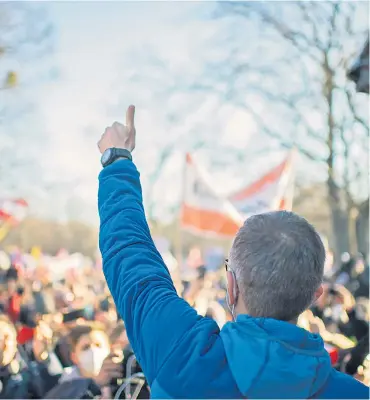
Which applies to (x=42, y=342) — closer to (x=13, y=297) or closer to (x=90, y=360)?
(x=90, y=360)

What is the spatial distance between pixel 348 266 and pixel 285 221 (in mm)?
13446

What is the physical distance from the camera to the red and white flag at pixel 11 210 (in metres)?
13.5

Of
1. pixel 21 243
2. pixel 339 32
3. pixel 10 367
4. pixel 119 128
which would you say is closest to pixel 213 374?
pixel 119 128

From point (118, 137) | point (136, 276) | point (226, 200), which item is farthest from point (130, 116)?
point (226, 200)

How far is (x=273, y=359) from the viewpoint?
1138mm

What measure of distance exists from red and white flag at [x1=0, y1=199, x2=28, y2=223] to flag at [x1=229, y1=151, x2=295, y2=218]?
5933 millimetres

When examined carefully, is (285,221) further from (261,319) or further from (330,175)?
(330,175)

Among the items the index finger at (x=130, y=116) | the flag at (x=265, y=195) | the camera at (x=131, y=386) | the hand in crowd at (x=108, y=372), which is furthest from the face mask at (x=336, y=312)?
the index finger at (x=130, y=116)

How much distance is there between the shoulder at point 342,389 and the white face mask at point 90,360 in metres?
3.25

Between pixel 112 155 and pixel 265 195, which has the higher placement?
pixel 112 155

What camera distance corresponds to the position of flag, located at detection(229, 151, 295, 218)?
915 cm

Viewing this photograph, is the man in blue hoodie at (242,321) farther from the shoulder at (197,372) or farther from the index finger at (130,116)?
the index finger at (130,116)

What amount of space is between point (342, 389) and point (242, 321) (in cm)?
23

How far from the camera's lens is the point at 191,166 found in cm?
986
